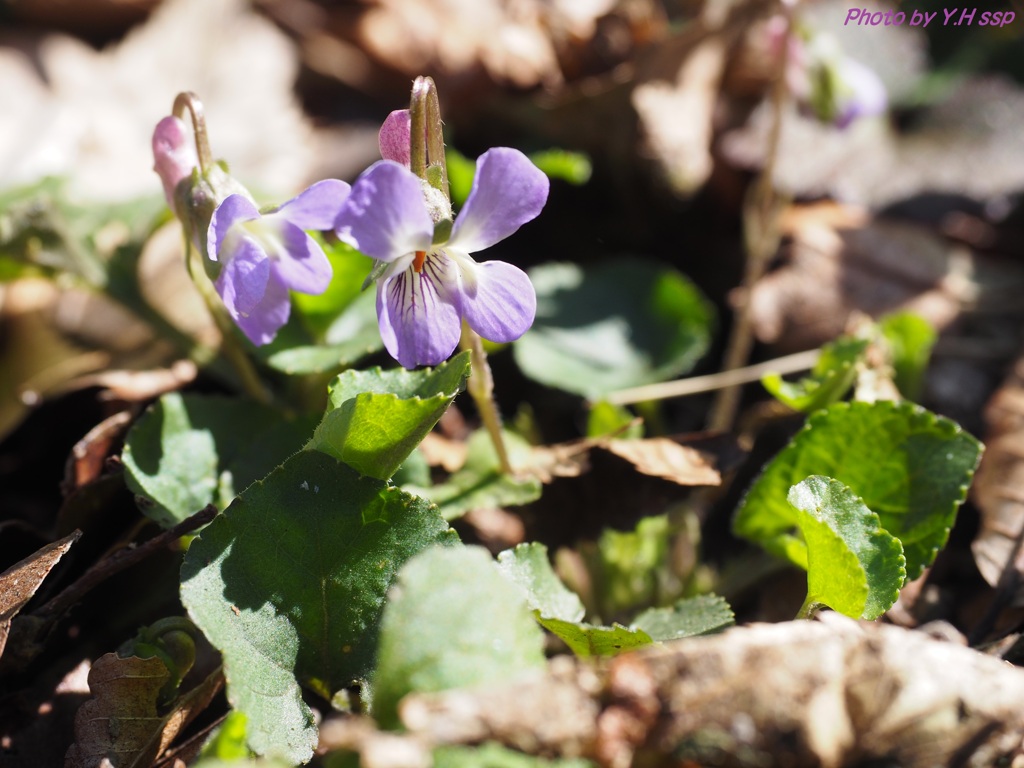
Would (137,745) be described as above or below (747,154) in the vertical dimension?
below

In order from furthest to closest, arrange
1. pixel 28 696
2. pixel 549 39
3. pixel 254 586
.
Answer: pixel 549 39 < pixel 28 696 < pixel 254 586

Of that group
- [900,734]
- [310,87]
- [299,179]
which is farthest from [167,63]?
[900,734]

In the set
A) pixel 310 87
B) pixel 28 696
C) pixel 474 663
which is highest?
pixel 474 663

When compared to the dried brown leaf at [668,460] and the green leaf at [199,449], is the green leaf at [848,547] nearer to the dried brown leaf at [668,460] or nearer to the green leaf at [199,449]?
the dried brown leaf at [668,460]

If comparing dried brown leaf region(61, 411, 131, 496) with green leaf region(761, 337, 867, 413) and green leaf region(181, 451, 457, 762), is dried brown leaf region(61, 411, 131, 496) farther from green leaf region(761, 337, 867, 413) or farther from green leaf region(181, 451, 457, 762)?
green leaf region(761, 337, 867, 413)

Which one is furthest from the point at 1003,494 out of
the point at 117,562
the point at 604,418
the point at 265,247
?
the point at 117,562

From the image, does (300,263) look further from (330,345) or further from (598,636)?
(598,636)

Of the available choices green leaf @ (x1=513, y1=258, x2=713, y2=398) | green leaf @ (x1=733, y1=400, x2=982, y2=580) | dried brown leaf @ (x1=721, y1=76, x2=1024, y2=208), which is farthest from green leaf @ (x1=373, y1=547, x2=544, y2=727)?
dried brown leaf @ (x1=721, y1=76, x2=1024, y2=208)

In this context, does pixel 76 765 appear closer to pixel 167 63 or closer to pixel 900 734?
pixel 900 734
